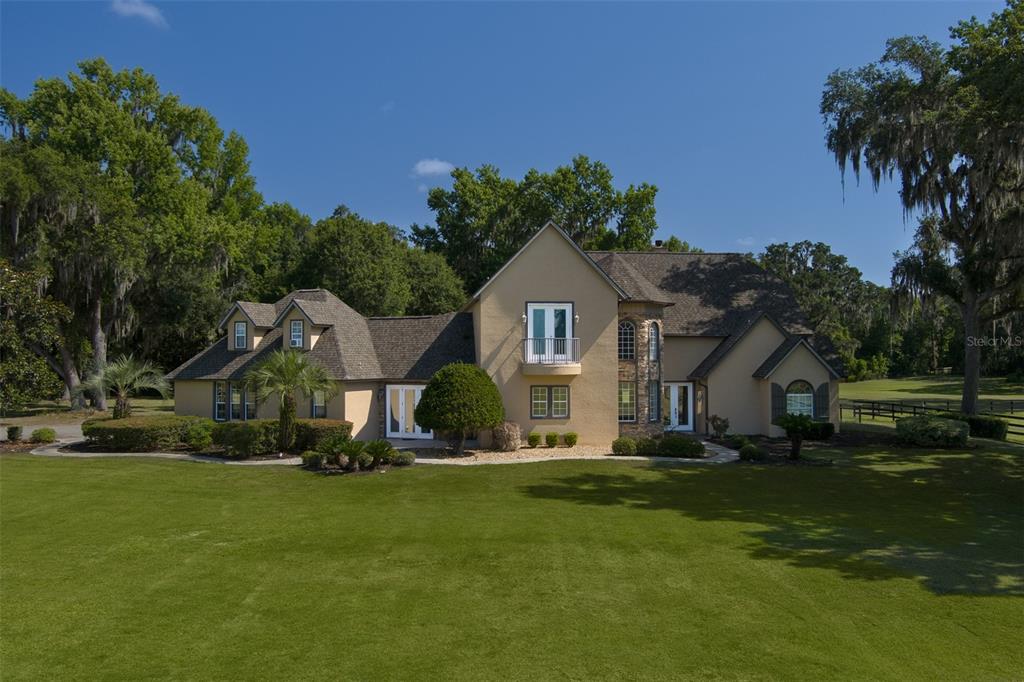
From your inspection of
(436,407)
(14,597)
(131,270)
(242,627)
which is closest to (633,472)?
(436,407)

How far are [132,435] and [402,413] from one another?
33.3 feet

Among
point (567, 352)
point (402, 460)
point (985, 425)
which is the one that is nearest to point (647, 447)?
point (567, 352)

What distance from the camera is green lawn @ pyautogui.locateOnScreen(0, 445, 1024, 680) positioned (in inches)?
291

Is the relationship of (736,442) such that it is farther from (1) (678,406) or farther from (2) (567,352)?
(2) (567,352)

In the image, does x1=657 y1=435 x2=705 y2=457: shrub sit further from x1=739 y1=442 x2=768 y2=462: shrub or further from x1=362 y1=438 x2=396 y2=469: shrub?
x1=362 y1=438 x2=396 y2=469: shrub

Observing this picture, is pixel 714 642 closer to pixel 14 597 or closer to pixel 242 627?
pixel 242 627

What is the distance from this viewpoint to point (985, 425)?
27.9 meters

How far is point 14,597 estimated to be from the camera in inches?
362

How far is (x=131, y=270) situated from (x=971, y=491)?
4221 centimetres

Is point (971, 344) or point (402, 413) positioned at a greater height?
point (971, 344)

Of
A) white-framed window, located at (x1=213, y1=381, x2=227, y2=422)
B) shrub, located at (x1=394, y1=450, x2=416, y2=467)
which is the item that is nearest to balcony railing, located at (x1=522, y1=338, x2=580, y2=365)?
shrub, located at (x1=394, y1=450, x2=416, y2=467)

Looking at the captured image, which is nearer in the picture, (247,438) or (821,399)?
(247,438)

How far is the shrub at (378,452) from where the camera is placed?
20.3 metres

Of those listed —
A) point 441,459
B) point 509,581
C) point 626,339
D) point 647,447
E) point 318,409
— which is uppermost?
point 626,339
